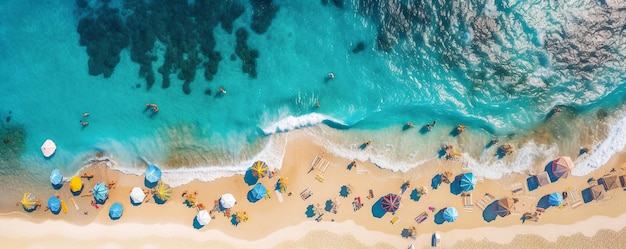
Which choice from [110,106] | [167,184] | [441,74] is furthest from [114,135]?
[441,74]

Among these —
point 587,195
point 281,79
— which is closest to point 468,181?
point 587,195

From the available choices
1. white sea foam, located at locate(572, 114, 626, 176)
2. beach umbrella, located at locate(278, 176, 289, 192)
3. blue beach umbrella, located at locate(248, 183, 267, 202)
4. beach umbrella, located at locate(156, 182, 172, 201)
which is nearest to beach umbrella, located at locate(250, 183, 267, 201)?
blue beach umbrella, located at locate(248, 183, 267, 202)

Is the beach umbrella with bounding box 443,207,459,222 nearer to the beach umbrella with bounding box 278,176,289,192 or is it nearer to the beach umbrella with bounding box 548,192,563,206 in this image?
the beach umbrella with bounding box 548,192,563,206

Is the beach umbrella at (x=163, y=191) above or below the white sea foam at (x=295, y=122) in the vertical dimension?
below

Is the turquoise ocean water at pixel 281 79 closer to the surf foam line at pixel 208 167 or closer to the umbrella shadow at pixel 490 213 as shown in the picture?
the surf foam line at pixel 208 167

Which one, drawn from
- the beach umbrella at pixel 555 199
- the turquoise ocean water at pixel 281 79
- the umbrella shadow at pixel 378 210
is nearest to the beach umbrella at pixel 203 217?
the turquoise ocean water at pixel 281 79

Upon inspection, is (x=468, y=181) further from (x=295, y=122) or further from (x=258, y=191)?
(x=258, y=191)

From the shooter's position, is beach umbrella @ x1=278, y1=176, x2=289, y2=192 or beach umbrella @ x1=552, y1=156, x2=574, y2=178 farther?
beach umbrella @ x1=278, y1=176, x2=289, y2=192
